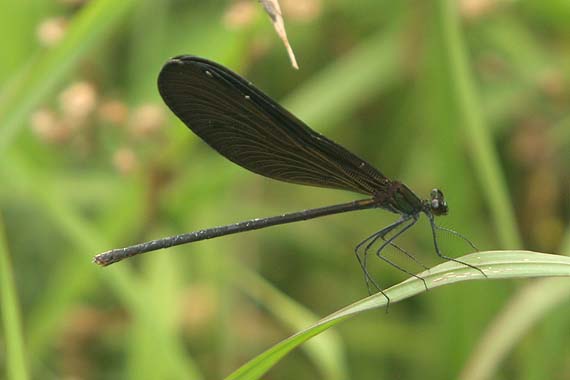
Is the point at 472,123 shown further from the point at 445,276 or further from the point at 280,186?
the point at 280,186

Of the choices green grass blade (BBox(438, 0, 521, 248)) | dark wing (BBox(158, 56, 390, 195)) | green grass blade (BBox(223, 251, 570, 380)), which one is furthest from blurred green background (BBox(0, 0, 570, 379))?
green grass blade (BBox(223, 251, 570, 380))

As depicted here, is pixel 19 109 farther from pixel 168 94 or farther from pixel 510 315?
pixel 510 315

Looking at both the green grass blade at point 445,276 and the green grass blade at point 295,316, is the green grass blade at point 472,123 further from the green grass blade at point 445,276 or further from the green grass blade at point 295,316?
the green grass blade at point 445,276

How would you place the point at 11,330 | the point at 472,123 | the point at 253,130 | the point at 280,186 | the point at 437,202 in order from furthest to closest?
1. the point at 280,186
2. the point at 472,123
3. the point at 437,202
4. the point at 253,130
5. the point at 11,330

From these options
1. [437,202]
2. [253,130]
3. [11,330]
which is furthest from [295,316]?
[11,330]

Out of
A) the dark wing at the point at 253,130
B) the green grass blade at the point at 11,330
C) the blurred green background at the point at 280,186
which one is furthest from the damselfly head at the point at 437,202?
the green grass blade at the point at 11,330

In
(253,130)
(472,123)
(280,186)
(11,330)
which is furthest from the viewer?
(280,186)

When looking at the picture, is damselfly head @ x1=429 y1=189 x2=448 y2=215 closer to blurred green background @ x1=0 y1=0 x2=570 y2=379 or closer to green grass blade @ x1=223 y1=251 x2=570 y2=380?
blurred green background @ x1=0 y1=0 x2=570 y2=379

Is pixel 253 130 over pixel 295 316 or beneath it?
over
